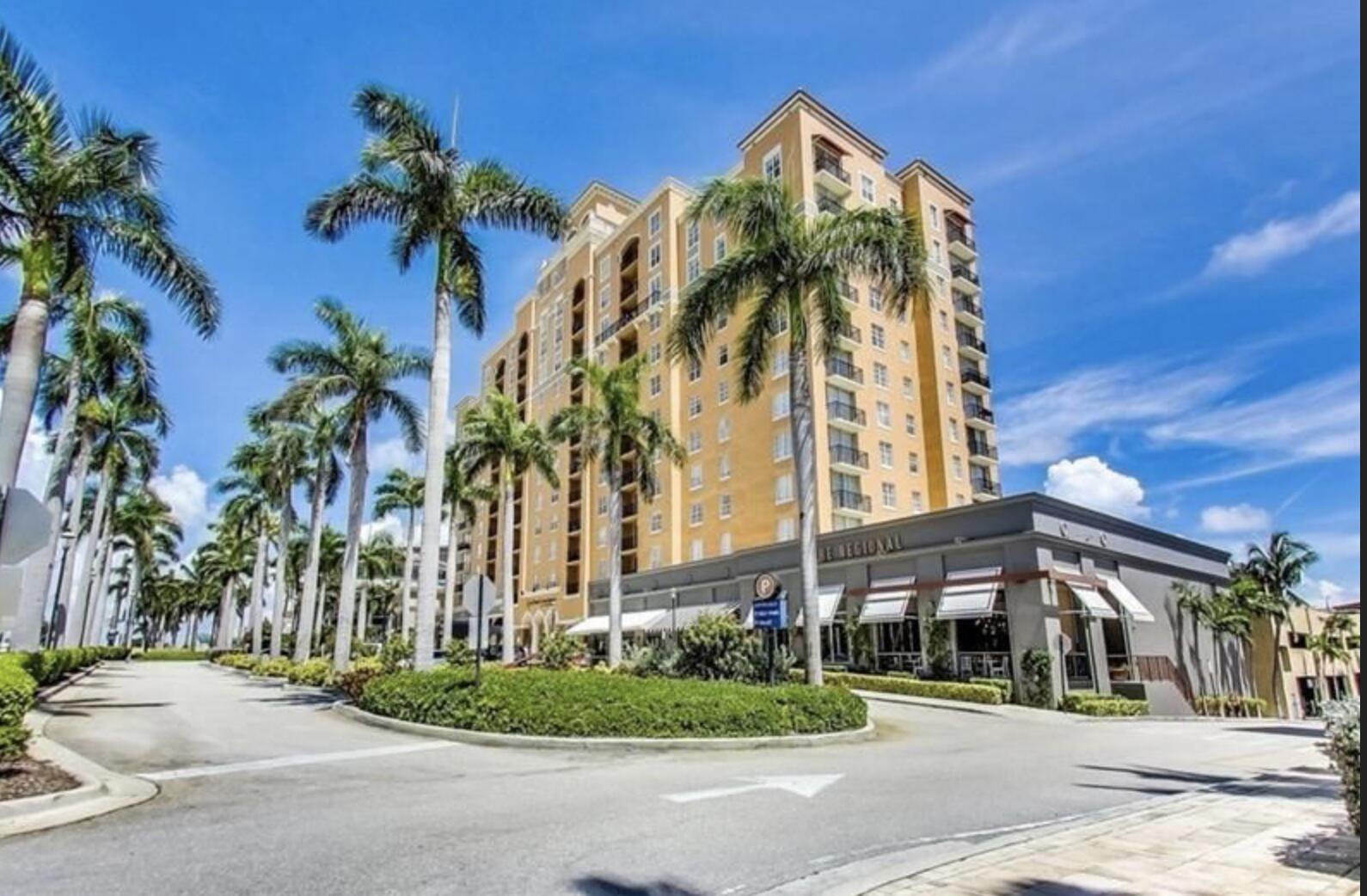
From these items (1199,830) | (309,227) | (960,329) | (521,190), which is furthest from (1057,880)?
(960,329)

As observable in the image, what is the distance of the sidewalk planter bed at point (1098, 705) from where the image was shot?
24594 mm

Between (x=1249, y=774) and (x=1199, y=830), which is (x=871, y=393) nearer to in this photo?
(x=1249, y=774)

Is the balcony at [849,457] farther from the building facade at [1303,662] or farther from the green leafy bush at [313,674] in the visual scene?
the green leafy bush at [313,674]

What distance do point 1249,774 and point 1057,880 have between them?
9219 mm

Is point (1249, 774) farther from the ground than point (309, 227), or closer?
closer

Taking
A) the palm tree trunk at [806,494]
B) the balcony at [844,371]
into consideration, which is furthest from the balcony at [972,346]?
the palm tree trunk at [806,494]

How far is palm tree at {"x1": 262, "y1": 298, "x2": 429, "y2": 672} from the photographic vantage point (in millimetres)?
28688

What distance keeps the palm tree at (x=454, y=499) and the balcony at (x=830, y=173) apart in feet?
89.7

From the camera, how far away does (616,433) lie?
34.1m

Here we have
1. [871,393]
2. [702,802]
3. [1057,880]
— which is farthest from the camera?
[871,393]

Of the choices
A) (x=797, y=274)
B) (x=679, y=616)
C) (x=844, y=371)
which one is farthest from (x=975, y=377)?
(x=797, y=274)

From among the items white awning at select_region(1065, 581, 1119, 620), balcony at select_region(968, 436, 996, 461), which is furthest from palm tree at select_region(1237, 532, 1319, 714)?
white awning at select_region(1065, 581, 1119, 620)

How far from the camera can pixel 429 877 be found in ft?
20.1

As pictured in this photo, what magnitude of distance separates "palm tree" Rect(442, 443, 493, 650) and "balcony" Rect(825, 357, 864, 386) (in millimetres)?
20960
